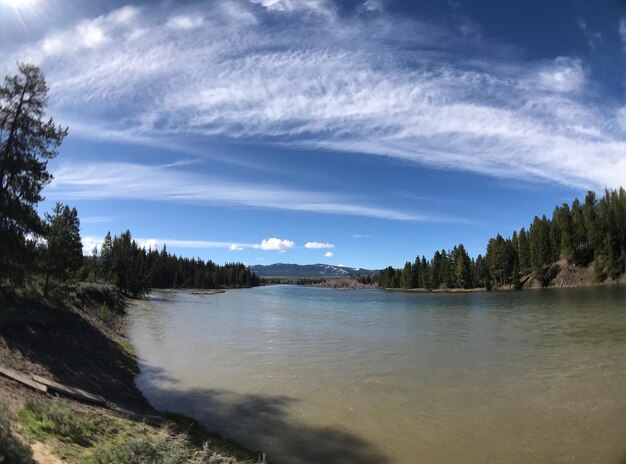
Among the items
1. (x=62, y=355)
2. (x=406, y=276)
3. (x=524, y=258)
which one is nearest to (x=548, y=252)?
(x=524, y=258)

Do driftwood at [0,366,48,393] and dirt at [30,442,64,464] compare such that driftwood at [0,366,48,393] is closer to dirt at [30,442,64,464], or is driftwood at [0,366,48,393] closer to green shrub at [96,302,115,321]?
dirt at [30,442,64,464]

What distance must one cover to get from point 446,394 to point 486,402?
6.08ft

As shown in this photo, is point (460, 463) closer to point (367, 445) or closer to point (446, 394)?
point (367, 445)

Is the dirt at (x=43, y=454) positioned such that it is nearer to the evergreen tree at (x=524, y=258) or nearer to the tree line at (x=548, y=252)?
the tree line at (x=548, y=252)

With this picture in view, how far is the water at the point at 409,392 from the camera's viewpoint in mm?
13312

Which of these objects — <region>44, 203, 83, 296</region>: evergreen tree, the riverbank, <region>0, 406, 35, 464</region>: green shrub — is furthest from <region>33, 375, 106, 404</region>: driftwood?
<region>44, 203, 83, 296</region>: evergreen tree

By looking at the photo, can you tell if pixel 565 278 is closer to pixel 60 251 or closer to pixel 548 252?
pixel 548 252

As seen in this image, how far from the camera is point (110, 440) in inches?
389

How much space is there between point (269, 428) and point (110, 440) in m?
6.68

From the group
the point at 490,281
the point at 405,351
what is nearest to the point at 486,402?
the point at 405,351

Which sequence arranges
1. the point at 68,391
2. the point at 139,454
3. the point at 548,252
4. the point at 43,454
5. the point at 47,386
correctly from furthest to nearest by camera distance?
the point at 548,252, the point at 68,391, the point at 47,386, the point at 139,454, the point at 43,454

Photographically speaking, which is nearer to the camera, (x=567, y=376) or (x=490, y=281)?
(x=567, y=376)

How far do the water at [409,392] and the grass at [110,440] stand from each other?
299 cm

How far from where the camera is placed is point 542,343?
99.0 feet
